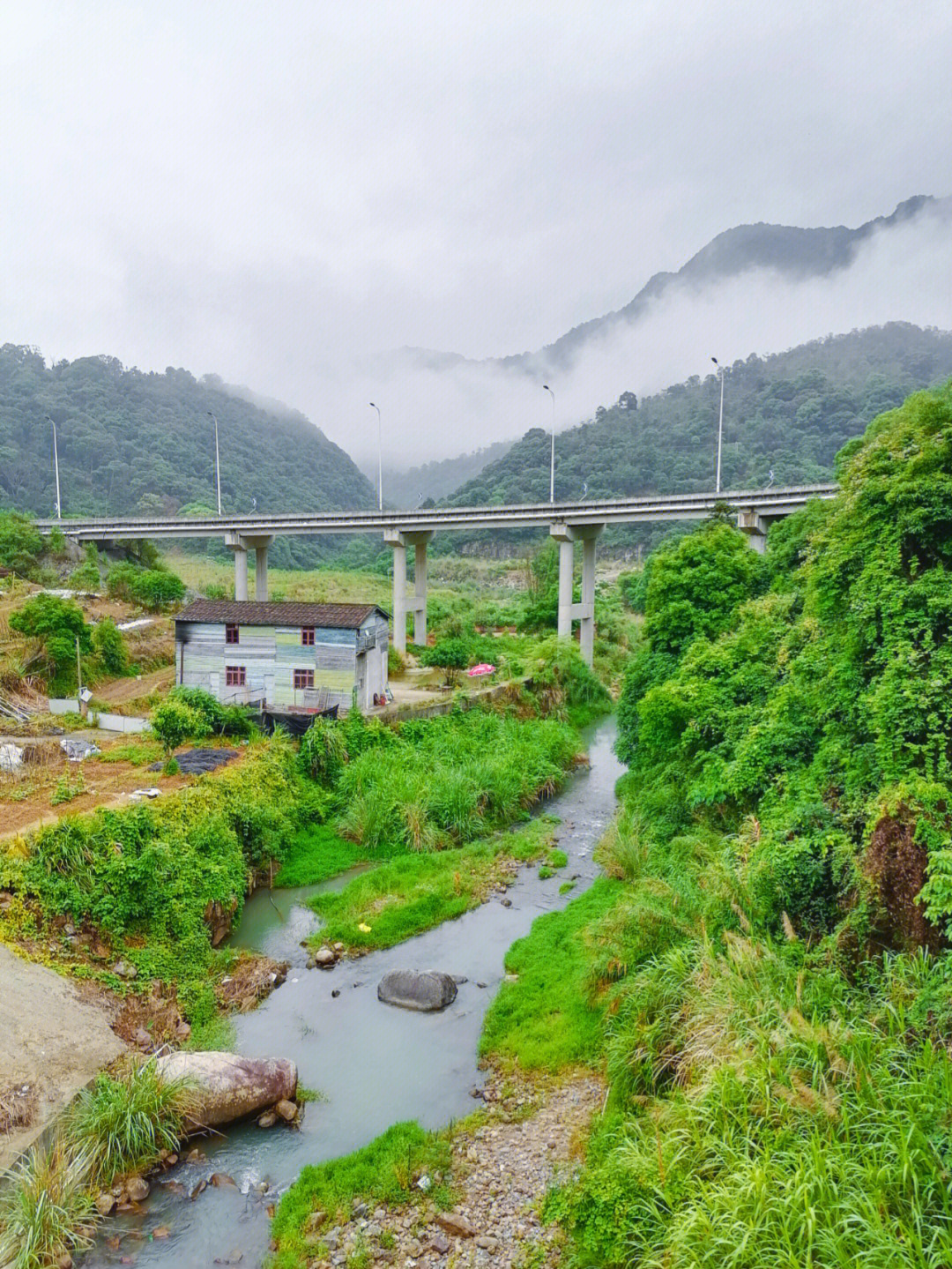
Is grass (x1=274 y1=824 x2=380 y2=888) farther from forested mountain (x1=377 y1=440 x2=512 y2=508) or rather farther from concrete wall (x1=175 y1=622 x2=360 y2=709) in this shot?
forested mountain (x1=377 y1=440 x2=512 y2=508)

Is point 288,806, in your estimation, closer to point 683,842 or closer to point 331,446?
point 683,842

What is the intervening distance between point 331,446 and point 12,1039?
13179cm

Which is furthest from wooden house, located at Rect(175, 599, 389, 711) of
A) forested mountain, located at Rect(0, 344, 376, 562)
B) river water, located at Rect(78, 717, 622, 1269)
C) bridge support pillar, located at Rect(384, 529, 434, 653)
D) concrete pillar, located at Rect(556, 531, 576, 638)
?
forested mountain, located at Rect(0, 344, 376, 562)

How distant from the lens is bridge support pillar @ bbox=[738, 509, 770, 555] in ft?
132

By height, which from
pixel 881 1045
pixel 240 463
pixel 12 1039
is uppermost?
pixel 240 463

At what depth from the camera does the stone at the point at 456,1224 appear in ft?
31.1

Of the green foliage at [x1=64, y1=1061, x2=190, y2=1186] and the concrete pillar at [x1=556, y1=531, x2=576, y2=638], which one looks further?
the concrete pillar at [x1=556, y1=531, x2=576, y2=638]

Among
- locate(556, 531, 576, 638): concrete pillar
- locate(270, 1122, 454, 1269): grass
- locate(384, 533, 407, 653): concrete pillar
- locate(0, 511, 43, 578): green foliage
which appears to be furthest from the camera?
locate(0, 511, 43, 578): green foliage

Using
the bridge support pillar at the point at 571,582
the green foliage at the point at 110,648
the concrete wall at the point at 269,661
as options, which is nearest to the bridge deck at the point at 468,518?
the bridge support pillar at the point at 571,582

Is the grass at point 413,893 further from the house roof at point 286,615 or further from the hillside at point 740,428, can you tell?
the hillside at point 740,428

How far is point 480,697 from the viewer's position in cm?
3447

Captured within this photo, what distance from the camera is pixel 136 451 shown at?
97000mm

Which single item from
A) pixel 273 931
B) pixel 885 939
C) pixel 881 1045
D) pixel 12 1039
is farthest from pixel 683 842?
pixel 12 1039

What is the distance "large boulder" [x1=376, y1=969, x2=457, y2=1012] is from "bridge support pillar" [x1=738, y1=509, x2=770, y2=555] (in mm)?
30599
